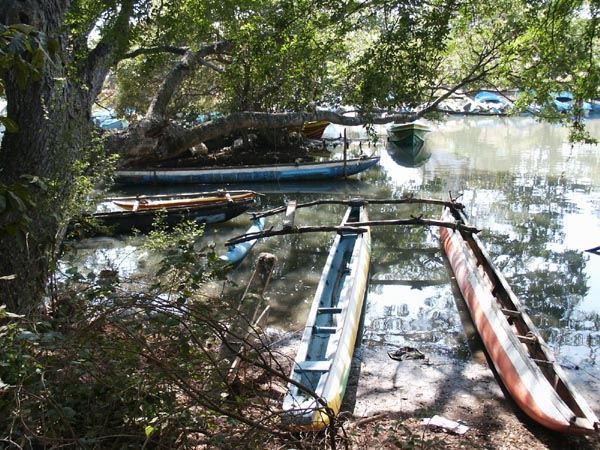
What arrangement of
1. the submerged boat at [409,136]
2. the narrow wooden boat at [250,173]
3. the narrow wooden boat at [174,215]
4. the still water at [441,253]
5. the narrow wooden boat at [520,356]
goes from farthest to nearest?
the submerged boat at [409,136]
the narrow wooden boat at [250,173]
the narrow wooden boat at [174,215]
the still water at [441,253]
the narrow wooden boat at [520,356]

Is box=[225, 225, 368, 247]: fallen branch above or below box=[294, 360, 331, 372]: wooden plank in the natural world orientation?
above

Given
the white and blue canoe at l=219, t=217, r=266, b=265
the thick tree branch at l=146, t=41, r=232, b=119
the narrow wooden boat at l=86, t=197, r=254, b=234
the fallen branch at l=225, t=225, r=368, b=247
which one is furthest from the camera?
the thick tree branch at l=146, t=41, r=232, b=119

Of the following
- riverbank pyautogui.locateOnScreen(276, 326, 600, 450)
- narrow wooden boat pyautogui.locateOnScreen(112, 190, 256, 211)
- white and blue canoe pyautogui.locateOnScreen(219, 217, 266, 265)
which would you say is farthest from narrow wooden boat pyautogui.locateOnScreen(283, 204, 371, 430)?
narrow wooden boat pyautogui.locateOnScreen(112, 190, 256, 211)

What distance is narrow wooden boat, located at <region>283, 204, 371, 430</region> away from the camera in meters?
4.54

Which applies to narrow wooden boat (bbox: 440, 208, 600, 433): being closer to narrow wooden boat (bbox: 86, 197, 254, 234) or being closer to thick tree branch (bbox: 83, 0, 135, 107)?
narrow wooden boat (bbox: 86, 197, 254, 234)

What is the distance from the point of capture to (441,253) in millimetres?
11305

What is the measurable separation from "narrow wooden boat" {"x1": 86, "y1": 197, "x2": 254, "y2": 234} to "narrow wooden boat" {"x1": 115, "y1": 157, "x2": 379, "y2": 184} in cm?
576

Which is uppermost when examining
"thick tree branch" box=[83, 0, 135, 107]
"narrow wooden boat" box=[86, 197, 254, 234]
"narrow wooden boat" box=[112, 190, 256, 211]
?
"thick tree branch" box=[83, 0, 135, 107]

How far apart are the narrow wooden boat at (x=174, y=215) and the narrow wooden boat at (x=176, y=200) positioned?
0.15 metres

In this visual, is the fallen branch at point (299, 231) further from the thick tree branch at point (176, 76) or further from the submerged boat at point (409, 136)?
the submerged boat at point (409, 136)

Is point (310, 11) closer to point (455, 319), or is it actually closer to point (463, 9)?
point (463, 9)

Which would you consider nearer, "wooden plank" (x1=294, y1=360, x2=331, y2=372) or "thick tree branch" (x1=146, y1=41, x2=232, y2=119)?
"wooden plank" (x1=294, y1=360, x2=331, y2=372)

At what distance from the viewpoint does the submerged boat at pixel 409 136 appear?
26.1m

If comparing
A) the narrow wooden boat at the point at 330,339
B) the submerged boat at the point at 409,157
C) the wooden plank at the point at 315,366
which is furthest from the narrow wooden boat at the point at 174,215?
the submerged boat at the point at 409,157
